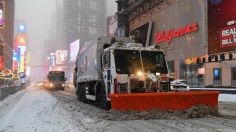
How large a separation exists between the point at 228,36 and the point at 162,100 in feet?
114

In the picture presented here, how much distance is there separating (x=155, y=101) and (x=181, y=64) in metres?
46.0

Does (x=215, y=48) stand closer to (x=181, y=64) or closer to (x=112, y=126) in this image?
(x=181, y=64)

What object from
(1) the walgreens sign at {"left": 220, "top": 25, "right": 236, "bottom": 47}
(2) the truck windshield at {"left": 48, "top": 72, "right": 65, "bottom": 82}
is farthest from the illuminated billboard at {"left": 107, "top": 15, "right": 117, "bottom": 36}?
(1) the walgreens sign at {"left": 220, "top": 25, "right": 236, "bottom": 47}

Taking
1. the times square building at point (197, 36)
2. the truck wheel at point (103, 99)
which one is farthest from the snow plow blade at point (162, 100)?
the times square building at point (197, 36)

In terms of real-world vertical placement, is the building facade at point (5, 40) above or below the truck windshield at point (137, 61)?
above

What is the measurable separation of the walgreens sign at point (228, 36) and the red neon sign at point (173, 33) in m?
6.06

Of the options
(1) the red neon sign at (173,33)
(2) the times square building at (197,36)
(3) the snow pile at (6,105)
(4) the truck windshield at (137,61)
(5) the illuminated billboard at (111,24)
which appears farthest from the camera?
(5) the illuminated billboard at (111,24)

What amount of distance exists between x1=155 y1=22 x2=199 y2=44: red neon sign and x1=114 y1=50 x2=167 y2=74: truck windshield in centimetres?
3772

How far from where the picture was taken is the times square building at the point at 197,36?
47.8m

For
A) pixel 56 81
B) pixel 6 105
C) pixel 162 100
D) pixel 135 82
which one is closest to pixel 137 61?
pixel 135 82

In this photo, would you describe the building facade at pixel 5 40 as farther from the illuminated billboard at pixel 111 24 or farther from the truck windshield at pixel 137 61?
the truck windshield at pixel 137 61

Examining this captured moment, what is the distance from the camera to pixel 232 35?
4628cm

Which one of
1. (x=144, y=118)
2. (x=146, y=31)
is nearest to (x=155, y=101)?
(x=144, y=118)

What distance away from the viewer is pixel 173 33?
202 ft
